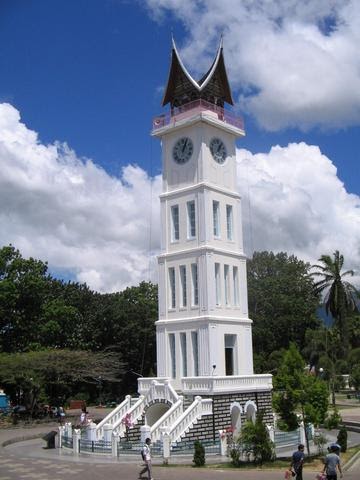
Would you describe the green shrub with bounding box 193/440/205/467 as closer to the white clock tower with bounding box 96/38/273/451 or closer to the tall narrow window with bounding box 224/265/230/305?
the white clock tower with bounding box 96/38/273/451

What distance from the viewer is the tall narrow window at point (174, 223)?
3828 cm

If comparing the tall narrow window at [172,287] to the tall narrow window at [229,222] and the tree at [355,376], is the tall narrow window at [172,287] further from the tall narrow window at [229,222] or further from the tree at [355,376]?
the tree at [355,376]

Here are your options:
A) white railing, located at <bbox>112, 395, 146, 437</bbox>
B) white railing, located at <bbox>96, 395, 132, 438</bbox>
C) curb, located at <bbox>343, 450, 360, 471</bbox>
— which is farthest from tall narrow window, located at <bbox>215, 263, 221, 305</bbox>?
curb, located at <bbox>343, 450, 360, 471</bbox>

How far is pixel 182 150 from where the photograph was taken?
39031 mm

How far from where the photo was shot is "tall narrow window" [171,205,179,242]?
38.3m

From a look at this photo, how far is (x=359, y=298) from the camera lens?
67.1m

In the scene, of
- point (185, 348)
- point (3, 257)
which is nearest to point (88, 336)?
point (3, 257)

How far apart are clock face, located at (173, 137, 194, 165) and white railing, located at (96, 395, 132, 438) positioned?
15187 millimetres

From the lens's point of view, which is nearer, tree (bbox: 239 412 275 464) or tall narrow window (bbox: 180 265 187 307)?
tree (bbox: 239 412 275 464)

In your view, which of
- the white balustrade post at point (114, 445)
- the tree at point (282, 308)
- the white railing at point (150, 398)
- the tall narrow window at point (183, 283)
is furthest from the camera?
the tree at point (282, 308)

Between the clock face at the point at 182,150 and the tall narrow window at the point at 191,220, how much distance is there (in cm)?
305

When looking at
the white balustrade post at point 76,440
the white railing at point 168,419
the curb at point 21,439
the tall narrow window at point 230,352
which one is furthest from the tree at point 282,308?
the white balustrade post at point 76,440

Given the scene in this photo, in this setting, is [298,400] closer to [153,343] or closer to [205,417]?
[205,417]

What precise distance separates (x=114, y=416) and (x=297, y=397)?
1228cm
